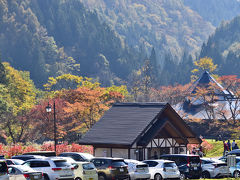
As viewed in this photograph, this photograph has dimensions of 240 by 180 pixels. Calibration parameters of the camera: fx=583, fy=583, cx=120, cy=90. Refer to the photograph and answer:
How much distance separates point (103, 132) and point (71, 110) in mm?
35781

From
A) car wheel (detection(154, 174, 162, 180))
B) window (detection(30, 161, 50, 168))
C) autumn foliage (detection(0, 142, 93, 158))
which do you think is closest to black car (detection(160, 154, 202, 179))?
car wheel (detection(154, 174, 162, 180))

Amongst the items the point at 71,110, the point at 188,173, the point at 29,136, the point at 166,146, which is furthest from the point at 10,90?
the point at 188,173

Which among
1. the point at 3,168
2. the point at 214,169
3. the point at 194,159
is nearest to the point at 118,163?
the point at 194,159

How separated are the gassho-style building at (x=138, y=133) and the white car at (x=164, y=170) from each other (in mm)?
7048

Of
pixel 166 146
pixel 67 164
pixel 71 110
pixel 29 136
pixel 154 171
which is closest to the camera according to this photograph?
pixel 67 164

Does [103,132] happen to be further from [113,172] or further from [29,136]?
[29,136]

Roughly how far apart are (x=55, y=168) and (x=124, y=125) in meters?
14.7

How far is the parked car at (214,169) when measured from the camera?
3597cm

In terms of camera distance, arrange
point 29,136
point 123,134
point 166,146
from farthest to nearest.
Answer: point 29,136 < point 166,146 < point 123,134

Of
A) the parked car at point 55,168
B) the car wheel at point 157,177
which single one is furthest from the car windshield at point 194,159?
the parked car at point 55,168

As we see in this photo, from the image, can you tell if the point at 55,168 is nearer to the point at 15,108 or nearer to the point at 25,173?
the point at 25,173

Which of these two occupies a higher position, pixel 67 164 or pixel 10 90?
pixel 10 90

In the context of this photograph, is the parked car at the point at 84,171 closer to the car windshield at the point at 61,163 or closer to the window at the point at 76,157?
the car windshield at the point at 61,163

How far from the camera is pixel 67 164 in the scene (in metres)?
30.0
